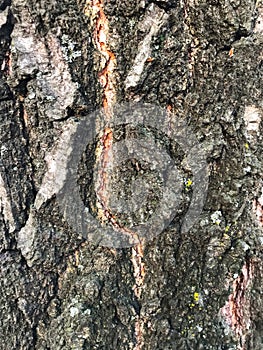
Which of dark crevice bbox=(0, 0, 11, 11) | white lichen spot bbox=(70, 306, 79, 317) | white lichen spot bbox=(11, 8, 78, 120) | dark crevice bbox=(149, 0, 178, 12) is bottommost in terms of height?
white lichen spot bbox=(70, 306, 79, 317)

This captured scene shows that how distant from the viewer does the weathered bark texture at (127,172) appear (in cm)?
107

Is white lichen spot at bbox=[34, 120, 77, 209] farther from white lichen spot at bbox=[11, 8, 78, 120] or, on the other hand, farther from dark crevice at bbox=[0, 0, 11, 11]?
dark crevice at bbox=[0, 0, 11, 11]

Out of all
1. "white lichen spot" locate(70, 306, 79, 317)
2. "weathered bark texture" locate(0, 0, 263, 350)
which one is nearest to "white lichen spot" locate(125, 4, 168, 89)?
"weathered bark texture" locate(0, 0, 263, 350)

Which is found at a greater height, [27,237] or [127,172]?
[127,172]

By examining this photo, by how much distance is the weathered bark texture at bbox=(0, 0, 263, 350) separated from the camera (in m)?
1.07

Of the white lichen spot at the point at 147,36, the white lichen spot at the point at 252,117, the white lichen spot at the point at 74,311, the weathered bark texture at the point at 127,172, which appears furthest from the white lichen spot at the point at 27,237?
the white lichen spot at the point at 252,117

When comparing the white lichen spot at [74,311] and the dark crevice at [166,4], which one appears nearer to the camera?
the dark crevice at [166,4]

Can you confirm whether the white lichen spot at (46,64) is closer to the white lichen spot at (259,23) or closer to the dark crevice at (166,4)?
the dark crevice at (166,4)

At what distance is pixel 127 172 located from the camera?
1189 millimetres

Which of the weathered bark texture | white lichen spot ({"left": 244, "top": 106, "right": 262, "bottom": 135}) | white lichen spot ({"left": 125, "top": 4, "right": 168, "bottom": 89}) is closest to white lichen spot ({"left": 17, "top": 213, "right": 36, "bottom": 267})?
the weathered bark texture

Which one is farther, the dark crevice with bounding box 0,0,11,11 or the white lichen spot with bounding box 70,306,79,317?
the white lichen spot with bounding box 70,306,79,317

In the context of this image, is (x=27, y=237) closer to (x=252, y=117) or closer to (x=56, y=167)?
(x=56, y=167)

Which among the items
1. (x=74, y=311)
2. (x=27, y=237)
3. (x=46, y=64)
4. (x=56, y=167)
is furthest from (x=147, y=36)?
(x=74, y=311)

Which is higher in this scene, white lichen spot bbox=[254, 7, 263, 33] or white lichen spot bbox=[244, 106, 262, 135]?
white lichen spot bbox=[254, 7, 263, 33]
